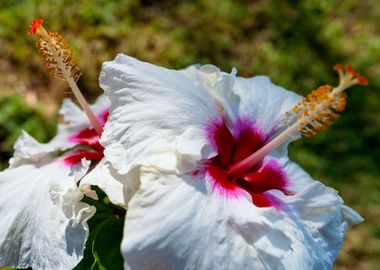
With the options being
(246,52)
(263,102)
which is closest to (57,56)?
(263,102)

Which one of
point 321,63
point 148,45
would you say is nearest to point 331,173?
point 321,63

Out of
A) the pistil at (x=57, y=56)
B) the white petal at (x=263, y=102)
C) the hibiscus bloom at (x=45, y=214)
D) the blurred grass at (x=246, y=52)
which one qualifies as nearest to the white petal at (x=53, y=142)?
the hibiscus bloom at (x=45, y=214)

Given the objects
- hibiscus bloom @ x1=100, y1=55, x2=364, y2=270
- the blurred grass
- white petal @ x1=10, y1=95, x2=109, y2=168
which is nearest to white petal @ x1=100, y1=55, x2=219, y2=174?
hibiscus bloom @ x1=100, y1=55, x2=364, y2=270

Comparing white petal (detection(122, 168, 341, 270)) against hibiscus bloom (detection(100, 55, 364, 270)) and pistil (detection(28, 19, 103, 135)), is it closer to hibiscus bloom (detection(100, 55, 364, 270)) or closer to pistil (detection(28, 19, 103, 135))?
hibiscus bloom (detection(100, 55, 364, 270))

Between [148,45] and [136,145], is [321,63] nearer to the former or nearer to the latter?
[148,45]

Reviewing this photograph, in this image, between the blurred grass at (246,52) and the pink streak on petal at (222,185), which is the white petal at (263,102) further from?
the blurred grass at (246,52)

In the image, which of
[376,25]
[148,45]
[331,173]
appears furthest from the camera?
[376,25]
